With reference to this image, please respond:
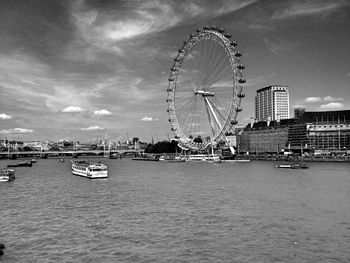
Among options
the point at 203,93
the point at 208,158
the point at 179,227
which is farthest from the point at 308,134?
the point at 179,227

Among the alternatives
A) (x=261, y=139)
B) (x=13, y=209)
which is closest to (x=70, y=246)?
(x=13, y=209)

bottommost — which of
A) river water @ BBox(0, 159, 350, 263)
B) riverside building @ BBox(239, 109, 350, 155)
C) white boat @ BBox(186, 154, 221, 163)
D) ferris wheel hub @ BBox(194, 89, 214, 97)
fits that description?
river water @ BBox(0, 159, 350, 263)

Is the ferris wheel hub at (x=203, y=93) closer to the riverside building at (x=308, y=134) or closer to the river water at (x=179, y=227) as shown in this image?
the river water at (x=179, y=227)

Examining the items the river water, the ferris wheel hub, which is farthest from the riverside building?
the river water

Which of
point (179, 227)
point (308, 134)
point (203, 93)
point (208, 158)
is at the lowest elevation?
point (179, 227)

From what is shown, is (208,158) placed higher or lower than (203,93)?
lower

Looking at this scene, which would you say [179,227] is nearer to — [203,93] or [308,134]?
[203,93]

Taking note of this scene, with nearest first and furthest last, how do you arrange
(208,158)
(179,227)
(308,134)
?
1. (179,227)
2. (208,158)
3. (308,134)

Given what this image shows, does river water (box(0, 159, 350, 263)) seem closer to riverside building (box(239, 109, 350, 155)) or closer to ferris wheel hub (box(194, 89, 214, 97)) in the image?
ferris wheel hub (box(194, 89, 214, 97))

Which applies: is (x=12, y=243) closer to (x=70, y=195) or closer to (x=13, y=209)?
(x=13, y=209)

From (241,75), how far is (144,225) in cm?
5635

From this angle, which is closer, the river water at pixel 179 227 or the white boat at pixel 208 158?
the river water at pixel 179 227

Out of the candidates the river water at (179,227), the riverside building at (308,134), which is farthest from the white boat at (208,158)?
the river water at (179,227)

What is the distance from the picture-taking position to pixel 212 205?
95.6ft
